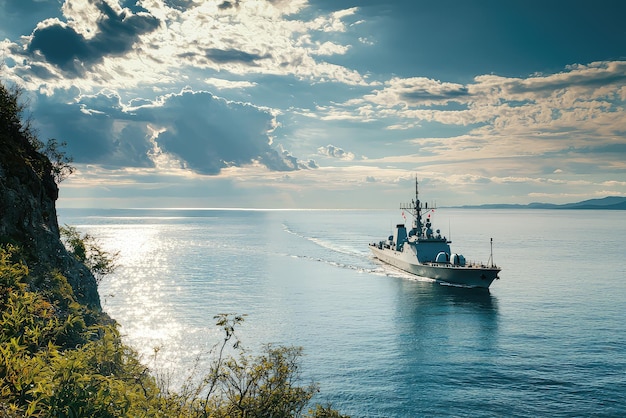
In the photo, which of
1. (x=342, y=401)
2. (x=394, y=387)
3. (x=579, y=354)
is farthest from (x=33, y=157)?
(x=579, y=354)

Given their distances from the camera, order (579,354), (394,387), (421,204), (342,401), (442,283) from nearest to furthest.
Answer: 1. (342,401)
2. (394,387)
3. (579,354)
4. (442,283)
5. (421,204)

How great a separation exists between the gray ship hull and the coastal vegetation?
6122 cm

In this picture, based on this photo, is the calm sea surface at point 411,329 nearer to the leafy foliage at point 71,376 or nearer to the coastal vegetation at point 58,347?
the coastal vegetation at point 58,347

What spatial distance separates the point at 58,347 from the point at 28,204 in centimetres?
2080

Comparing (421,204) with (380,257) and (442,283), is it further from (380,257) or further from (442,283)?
(442,283)

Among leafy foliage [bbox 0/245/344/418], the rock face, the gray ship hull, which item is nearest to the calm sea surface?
the gray ship hull

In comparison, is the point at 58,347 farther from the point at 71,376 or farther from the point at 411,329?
the point at 411,329

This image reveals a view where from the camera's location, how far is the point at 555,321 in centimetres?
6569

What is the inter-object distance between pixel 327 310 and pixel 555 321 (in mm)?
37754

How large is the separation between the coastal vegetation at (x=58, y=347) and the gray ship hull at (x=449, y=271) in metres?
61.2

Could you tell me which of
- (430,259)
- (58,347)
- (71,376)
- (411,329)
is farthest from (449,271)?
(71,376)

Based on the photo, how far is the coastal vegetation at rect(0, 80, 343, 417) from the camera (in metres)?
10.8

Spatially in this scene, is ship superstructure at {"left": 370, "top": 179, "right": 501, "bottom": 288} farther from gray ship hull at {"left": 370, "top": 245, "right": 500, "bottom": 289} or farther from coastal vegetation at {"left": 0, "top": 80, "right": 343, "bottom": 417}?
coastal vegetation at {"left": 0, "top": 80, "right": 343, "bottom": 417}

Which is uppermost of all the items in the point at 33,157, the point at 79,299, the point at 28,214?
the point at 33,157
